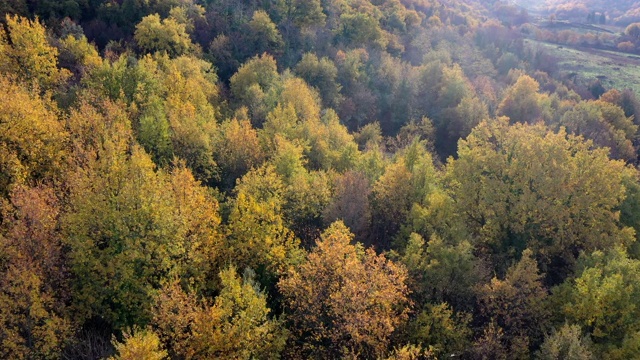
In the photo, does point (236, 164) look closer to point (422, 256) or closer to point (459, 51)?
point (422, 256)

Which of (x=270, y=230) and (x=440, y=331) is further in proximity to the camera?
(x=270, y=230)

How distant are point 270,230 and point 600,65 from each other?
17863 centimetres

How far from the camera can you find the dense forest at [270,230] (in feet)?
106

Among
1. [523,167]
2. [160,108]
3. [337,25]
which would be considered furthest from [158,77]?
[337,25]

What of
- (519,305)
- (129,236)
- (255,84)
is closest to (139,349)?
(129,236)

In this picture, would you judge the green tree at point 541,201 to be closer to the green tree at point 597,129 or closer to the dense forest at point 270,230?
the dense forest at point 270,230

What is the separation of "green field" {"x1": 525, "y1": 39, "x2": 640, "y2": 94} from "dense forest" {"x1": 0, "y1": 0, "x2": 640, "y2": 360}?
118 m

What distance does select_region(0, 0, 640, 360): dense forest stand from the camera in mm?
32250

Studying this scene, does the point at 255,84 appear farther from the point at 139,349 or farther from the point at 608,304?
the point at 608,304

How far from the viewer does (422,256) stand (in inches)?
1656

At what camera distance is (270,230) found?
4016 centimetres

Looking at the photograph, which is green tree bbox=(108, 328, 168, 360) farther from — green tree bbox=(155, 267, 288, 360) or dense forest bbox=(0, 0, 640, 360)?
green tree bbox=(155, 267, 288, 360)

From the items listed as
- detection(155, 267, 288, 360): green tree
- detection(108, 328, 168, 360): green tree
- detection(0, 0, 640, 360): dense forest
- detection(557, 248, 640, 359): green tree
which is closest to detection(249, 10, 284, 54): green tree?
detection(0, 0, 640, 360): dense forest

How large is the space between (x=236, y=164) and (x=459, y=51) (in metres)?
106
